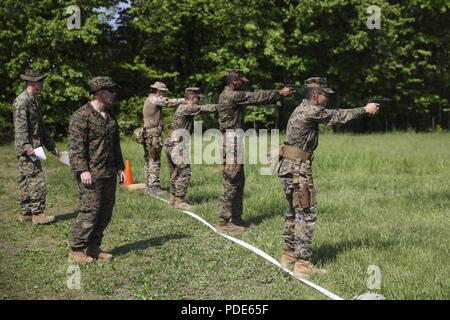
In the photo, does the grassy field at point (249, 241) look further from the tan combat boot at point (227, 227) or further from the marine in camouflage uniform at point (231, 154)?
the marine in camouflage uniform at point (231, 154)

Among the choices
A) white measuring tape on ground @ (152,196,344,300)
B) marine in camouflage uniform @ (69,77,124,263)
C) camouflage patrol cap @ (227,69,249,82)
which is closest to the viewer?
white measuring tape on ground @ (152,196,344,300)

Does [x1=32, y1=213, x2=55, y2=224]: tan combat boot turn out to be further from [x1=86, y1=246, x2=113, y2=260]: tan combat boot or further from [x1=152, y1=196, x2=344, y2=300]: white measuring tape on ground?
[x1=86, y1=246, x2=113, y2=260]: tan combat boot

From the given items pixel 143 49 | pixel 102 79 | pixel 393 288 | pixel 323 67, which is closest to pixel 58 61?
pixel 143 49

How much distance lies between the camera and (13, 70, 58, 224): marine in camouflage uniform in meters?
9.26

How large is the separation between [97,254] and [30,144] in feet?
9.28

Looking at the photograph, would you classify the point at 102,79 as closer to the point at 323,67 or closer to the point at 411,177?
the point at 411,177

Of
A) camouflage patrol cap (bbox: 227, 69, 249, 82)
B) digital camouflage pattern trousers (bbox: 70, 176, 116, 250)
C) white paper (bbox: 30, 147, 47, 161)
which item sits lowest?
digital camouflage pattern trousers (bbox: 70, 176, 116, 250)

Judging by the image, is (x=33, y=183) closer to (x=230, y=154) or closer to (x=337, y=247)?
(x=230, y=154)

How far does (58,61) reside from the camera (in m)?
29.8

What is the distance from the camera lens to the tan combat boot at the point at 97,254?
734 centimetres

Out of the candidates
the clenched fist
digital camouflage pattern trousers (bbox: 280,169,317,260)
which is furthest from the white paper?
the clenched fist

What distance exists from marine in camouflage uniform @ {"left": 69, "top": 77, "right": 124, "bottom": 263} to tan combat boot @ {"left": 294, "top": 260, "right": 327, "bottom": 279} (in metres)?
2.45
